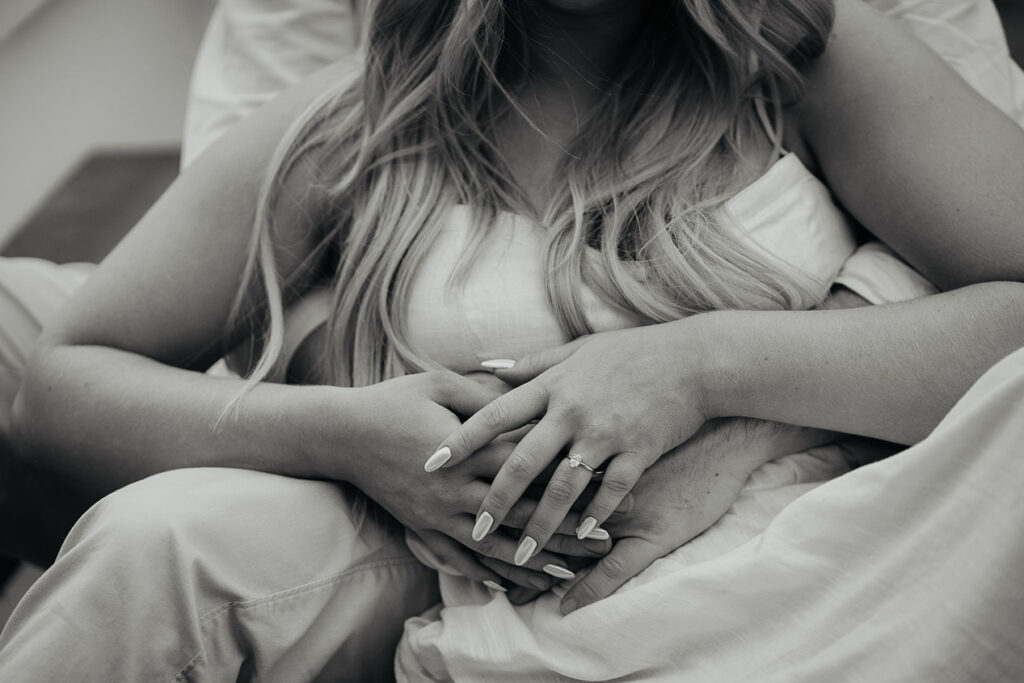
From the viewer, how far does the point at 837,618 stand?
63 centimetres

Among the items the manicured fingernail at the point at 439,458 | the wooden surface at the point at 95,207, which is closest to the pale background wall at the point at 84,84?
the wooden surface at the point at 95,207

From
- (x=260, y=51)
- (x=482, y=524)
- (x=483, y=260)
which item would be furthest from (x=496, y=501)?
(x=260, y=51)

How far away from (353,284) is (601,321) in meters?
0.23

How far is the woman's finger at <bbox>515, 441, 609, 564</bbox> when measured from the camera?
2.43 feet

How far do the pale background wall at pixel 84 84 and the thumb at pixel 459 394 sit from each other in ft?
4.34

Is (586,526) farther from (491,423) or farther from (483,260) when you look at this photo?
(483,260)

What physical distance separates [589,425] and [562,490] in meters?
0.06

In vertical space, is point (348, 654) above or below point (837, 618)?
below

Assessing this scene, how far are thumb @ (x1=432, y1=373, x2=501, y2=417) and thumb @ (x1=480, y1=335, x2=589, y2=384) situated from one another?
0.03m

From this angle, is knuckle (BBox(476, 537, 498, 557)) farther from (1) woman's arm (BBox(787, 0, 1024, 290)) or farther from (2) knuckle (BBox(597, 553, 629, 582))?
(1) woman's arm (BBox(787, 0, 1024, 290))

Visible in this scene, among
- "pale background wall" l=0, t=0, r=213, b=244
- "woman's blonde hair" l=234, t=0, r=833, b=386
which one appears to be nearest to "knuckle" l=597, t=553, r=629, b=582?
"woman's blonde hair" l=234, t=0, r=833, b=386

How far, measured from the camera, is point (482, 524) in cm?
75

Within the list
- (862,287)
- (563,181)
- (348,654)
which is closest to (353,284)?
(563,181)

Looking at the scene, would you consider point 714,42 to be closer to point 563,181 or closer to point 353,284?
point 563,181
